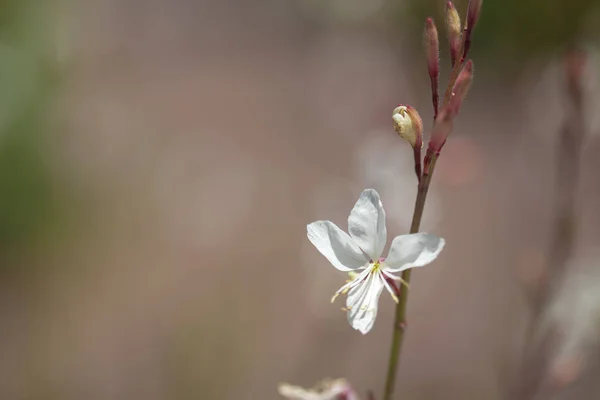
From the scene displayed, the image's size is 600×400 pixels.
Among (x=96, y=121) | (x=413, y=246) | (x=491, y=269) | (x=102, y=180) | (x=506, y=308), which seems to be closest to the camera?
(x=413, y=246)

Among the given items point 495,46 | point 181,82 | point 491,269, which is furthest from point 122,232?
point 495,46

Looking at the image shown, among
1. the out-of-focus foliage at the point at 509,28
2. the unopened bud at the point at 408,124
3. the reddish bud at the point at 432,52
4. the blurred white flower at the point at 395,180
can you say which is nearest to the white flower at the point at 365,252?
the unopened bud at the point at 408,124

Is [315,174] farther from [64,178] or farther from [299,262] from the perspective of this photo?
[64,178]

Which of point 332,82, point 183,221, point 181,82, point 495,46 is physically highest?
point 495,46

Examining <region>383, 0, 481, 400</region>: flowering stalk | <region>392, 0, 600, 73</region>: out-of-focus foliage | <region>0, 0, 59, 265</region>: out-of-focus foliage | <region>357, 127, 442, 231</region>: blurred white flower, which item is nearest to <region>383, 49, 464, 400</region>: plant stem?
<region>383, 0, 481, 400</region>: flowering stalk

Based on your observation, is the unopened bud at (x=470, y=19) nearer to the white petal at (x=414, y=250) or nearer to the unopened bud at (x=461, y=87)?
the unopened bud at (x=461, y=87)

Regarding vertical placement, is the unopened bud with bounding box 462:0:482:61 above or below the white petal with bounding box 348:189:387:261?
above

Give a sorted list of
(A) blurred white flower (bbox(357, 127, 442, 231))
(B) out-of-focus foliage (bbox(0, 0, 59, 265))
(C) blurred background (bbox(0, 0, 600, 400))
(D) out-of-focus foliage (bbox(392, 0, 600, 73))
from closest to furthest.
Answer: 1. (A) blurred white flower (bbox(357, 127, 442, 231))
2. (C) blurred background (bbox(0, 0, 600, 400))
3. (B) out-of-focus foliage (bbox(0, 0, 59, 265))
4. (D) out-of-focus foliage (bbox(392, 0, 600, 73))

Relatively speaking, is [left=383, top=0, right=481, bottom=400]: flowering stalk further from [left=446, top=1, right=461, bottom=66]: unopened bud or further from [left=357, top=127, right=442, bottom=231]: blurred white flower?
[left=357, top=127, right=442, bottom=231]: blurred white flower
